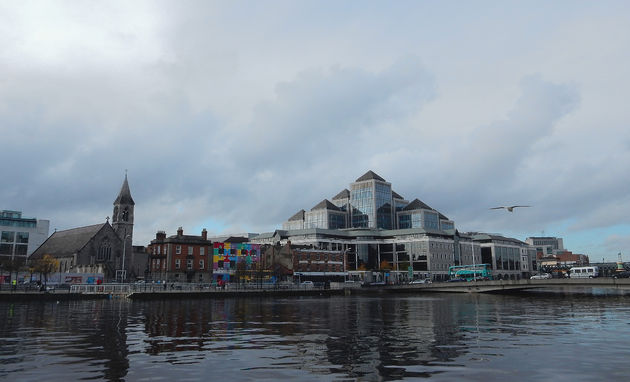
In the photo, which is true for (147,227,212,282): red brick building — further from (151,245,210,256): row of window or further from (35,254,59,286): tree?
(35,254,59,286): tree

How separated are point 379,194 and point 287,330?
545 ft

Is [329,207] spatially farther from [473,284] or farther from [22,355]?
[22,355]

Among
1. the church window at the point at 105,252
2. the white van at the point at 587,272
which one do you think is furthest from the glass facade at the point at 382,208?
the church window at the point at 105,252

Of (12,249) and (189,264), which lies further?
(12,249)

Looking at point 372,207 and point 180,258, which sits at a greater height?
point 372,207

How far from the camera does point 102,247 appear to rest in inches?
4641

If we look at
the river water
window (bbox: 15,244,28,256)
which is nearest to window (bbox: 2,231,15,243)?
window (bbox: 15,244,28,256)

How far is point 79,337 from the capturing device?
28.0 meters

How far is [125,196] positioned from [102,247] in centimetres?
1778

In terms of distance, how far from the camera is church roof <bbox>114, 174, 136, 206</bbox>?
12973cm

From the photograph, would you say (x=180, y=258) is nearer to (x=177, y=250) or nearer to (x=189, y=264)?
(x=177, y=250)

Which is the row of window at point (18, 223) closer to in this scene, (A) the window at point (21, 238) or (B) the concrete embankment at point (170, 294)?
(A) the window at point (21, 238)

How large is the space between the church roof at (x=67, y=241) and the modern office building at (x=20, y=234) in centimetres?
232

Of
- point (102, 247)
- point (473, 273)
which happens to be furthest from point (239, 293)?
point (473, 273)
